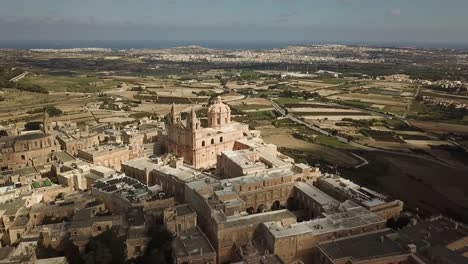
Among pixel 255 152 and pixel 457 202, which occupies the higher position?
pixel 255 152

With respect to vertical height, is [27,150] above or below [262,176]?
below

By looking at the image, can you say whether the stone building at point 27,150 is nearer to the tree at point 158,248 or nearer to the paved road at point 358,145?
the tree at point 158,248

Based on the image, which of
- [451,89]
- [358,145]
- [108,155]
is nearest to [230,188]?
[108,155]

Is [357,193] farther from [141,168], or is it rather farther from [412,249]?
[141,168]

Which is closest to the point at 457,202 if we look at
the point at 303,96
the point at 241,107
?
the point at 241,107

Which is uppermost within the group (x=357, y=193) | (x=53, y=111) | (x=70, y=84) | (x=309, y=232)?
(x=357, y=193)

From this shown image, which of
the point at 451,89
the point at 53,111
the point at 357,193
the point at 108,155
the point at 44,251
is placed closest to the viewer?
the point at 44,251

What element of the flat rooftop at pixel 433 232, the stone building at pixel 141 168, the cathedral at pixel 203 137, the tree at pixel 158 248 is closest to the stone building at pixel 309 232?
the flat rooftop at pixel 433 232

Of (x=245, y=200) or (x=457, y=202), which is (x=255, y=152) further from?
(x=457, y=202)
